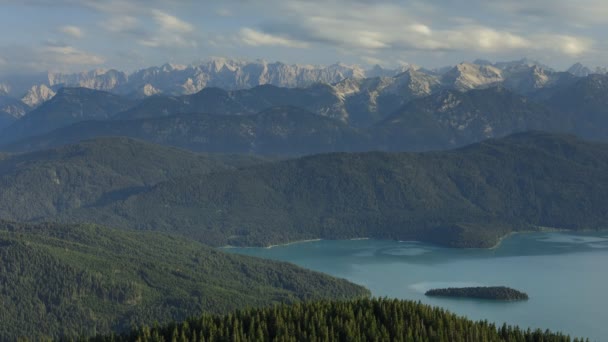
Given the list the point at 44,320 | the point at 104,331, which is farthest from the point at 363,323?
the point at 44,320

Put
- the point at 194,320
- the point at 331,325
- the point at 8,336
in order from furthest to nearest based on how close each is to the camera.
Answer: the point at 8,336 → the point at 194,320 → the point at 331,325

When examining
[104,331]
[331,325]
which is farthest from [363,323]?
[104,331]

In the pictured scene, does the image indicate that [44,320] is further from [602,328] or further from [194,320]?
[602,328]

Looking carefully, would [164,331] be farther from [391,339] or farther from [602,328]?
[602,328]

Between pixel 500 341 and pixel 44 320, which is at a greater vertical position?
pixel 500 341

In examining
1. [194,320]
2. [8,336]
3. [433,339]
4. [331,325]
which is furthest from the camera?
[8,336]

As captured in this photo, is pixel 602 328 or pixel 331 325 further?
pixel 602 328
